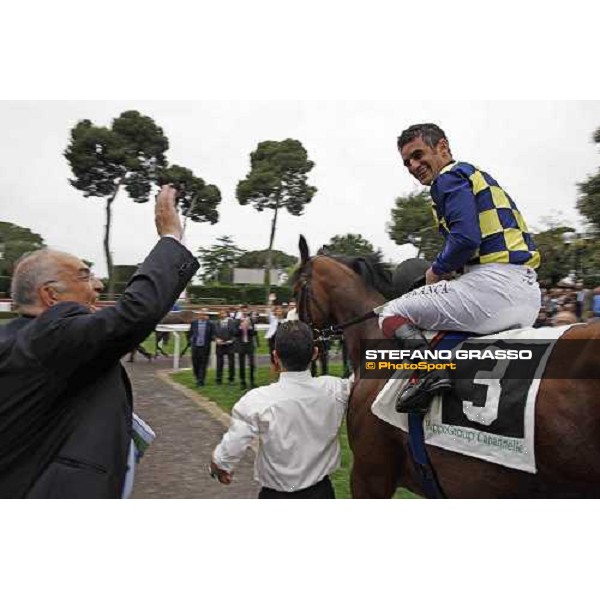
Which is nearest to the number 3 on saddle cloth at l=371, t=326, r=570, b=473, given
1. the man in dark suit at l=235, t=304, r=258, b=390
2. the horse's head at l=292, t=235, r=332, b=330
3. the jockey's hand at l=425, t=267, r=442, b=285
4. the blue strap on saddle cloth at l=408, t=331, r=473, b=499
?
the blue strap on saddle cloth at l=408, t=331, r=473, b=499

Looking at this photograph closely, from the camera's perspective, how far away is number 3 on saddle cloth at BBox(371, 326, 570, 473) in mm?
2166

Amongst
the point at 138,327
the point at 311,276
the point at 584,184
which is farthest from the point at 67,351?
the point at 584,184

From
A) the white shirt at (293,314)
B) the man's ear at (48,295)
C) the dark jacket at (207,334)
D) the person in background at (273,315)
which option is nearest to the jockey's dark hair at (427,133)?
the white shirt at (293,314)

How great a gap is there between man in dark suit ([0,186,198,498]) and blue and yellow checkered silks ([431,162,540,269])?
1316mm

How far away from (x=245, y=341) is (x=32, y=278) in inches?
210

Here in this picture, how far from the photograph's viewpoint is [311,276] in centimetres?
360

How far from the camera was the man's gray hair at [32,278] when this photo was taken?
1.64 meters

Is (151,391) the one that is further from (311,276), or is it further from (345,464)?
(311,276)

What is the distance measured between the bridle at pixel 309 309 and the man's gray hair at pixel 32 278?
193 centimetres

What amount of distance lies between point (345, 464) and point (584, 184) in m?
2.69

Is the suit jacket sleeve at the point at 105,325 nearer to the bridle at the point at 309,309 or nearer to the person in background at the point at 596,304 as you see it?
the bridle at the point at 309,309

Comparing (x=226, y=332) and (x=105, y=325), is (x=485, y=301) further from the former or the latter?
(x=226, y=332)

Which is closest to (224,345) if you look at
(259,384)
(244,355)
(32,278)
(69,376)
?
(244,355)

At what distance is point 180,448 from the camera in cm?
479
